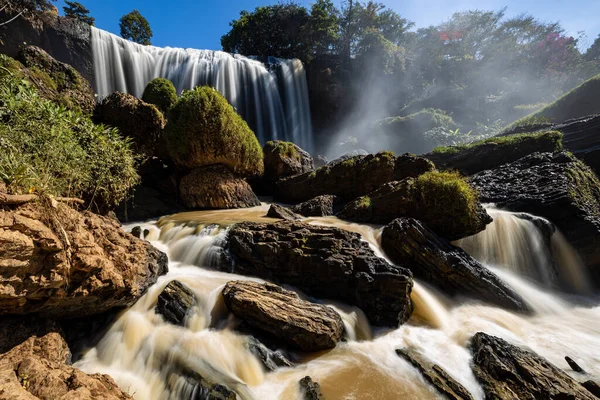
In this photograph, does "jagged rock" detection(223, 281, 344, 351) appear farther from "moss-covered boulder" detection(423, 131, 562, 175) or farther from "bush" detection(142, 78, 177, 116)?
"bush" detection(142, 78, 177, 116)

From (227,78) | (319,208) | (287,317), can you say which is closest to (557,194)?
(319,208)

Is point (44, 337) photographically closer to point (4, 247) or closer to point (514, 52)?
point (4, 247)

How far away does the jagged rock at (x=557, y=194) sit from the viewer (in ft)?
18.5

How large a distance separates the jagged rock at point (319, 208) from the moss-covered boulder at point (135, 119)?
597 cm

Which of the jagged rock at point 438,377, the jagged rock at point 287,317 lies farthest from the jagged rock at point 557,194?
the jagged rock at point 287,317

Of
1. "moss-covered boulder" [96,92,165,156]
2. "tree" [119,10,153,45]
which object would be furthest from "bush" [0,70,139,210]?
"tree" [119,10,153,45]

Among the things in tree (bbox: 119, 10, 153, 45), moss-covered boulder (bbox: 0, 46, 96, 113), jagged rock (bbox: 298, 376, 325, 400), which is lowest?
jagged rock (bbox: 298, 376, 325, 400)

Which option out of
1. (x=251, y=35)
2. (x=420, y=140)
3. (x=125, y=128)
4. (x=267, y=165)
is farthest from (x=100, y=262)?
(x=251, y=35)

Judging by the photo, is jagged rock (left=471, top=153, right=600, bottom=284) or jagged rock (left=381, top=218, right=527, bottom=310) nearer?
jagged rock (left=381, top=218, right=527, bottom=310)

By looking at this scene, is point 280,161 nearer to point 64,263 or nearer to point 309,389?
point 64,263

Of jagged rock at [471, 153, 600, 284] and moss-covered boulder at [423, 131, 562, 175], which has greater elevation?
moss-covered boulder at [423, 131, 562, 175]

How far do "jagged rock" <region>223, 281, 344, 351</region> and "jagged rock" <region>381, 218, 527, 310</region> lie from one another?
226cm

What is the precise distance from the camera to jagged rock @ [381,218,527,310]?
474 centimetres

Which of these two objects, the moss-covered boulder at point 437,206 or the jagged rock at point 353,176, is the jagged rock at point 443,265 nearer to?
the moss-covered boulder at point 437,206
